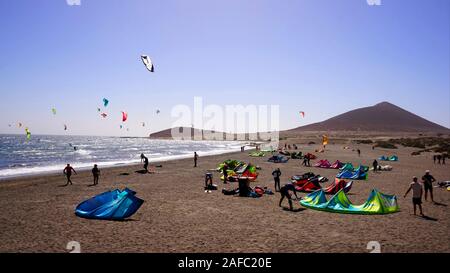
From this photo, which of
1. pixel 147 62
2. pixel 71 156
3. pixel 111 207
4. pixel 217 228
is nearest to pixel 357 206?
pixel 217 228

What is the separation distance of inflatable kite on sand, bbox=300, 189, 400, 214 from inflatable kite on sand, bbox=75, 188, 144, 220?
20.0ft

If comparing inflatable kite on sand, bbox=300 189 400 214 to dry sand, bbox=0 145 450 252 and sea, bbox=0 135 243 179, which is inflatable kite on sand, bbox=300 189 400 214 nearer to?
dry sand, bbox=0 145 450 252

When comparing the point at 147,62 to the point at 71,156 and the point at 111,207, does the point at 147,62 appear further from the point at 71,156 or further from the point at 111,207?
the point at 71,156

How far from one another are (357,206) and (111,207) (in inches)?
324

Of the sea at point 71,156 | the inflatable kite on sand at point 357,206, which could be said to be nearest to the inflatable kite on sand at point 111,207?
the inflatable kite on sand at point 357,206

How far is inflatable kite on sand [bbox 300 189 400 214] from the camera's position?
1118cm

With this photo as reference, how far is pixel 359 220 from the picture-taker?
406 inches

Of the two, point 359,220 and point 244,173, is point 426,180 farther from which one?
point 244,173

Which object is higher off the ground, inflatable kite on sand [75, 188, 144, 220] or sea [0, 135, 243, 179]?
inflatable kite on sand [75, 188, 144, 220]

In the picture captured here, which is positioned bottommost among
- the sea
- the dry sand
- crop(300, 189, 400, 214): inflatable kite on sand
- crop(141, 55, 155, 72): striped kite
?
the sea

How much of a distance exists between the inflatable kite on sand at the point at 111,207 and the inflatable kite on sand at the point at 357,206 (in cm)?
610

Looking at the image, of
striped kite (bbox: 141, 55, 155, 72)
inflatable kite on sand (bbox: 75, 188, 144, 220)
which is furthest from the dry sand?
striped kite (bbox: 141, 55, 155, 72)

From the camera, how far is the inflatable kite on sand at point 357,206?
1118 cm

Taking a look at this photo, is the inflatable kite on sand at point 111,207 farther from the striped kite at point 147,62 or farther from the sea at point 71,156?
the sea at point 71,156
